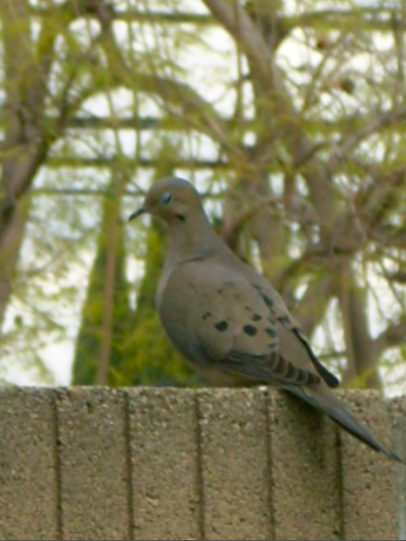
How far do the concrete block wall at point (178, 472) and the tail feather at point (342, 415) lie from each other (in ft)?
0.19

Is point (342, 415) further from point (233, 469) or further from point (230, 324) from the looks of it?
point (230, 324)

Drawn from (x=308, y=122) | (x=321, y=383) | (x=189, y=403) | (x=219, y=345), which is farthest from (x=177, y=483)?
(x=308, y=122)

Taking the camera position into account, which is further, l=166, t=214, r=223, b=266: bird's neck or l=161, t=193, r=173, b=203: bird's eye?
l=161, t=193, r=173, b=203: bird's eye

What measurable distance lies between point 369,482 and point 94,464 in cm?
57

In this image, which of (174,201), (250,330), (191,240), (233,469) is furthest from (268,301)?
(233,469)

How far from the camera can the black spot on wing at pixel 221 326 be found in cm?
381

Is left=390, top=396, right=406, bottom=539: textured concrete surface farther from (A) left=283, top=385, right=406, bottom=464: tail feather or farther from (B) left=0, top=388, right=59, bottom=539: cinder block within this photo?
(B) left=0, top=388, right=59, bottom=539: cinder block

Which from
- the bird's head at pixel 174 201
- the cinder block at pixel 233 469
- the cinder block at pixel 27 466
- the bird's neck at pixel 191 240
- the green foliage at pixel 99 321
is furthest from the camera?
the green foliage at pixel 99 321

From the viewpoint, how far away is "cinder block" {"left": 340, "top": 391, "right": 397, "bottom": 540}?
2.72 meters

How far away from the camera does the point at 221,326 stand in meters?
3.83

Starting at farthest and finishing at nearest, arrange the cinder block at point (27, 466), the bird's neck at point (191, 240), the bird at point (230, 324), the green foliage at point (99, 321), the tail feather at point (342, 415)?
the green foliage at point (99, 321) < the bird's neck at point (191, 240) < the bird at point (230, 324) < the tail feather at point (342, 415) < the cinder block at point (27, 466)

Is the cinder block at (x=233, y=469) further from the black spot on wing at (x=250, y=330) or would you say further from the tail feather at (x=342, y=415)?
the black spot on wing at (x=250, y=330)

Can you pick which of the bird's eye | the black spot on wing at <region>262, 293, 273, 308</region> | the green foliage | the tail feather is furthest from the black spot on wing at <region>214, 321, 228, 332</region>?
the green foliage

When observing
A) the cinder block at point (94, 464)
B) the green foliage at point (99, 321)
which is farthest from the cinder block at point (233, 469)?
the green foliage at point (99, 321)
